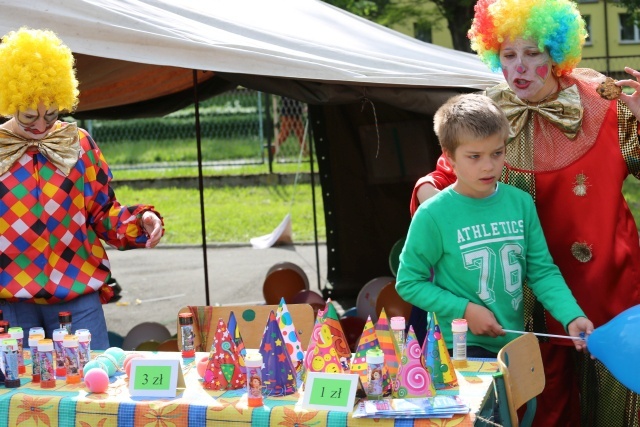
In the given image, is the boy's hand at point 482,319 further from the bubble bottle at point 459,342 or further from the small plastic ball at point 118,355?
the small plastic ball at point 118,355

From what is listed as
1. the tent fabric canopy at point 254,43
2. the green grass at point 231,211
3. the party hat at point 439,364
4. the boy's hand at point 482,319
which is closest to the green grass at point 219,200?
the green grass at point 231,211

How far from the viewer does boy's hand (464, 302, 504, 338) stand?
3037mm

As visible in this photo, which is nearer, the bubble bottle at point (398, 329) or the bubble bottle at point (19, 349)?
the bubble bottle at point (398, 329)

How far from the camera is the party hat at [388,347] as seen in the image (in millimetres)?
2655

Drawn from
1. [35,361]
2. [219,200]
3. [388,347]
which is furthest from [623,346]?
[219,200]

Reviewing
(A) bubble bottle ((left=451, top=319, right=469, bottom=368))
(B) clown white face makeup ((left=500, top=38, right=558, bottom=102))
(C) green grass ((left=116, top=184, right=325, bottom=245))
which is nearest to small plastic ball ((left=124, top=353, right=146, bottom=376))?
(A) bubble bottle ((left=451, top=319, right=469, bottom=368))

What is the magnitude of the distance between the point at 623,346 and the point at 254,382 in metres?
1.05

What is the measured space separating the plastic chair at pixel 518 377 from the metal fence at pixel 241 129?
35.7 feet

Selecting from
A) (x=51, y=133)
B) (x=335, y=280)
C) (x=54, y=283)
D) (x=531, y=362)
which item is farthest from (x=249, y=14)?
(x=335, y=280)

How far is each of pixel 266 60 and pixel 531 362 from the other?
1.75 meters

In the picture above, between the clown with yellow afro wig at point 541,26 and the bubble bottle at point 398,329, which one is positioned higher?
the clown with yellow afro wig at point 541,26

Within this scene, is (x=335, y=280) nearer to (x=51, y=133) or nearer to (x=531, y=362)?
(x=51, y=133)

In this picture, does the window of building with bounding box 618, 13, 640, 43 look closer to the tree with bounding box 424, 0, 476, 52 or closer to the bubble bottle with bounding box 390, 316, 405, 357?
the tree with bounding box 424, 0, 476, 52

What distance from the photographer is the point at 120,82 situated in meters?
6.52
